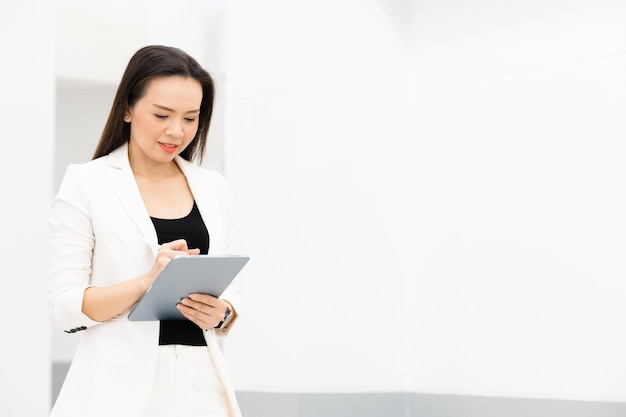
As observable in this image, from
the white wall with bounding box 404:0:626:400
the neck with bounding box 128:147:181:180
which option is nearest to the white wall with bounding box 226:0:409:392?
the white wall with bounding box 404:0:626:400

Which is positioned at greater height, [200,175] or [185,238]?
[200,175]

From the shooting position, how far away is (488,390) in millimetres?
5898

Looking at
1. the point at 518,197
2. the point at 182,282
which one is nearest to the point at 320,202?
the point at 518,197

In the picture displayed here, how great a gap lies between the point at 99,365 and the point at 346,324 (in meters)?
3.75

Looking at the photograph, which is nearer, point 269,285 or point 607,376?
point 607,376

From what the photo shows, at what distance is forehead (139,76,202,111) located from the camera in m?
2.71

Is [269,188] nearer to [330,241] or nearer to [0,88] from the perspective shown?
[330,241]

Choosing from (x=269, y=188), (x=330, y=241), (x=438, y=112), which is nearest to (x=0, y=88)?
(x=269, y=188)

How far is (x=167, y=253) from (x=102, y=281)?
294 millimetres

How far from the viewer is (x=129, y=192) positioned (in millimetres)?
2680

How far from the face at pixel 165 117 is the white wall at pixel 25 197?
3785mm

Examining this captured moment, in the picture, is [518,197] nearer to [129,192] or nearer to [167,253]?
[129,192]

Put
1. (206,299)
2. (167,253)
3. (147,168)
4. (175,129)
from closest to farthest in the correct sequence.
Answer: (167,253) < (206,299) < (175,129) < (147,168)

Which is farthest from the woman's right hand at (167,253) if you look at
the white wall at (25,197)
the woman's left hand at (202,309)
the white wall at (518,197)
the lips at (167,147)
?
the white wall at (25,197)
